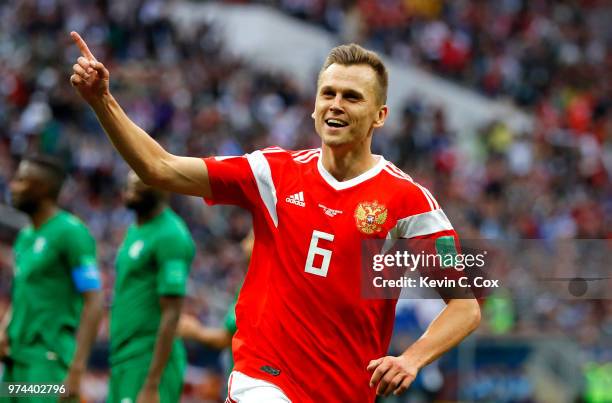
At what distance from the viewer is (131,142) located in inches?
217

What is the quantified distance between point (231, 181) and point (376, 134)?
17.7 m

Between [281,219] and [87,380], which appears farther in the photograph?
[87,380]

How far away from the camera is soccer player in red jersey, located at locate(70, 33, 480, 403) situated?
579 centimetres

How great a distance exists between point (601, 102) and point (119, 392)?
2072cm

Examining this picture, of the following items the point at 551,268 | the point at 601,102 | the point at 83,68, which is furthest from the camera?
the point at 601,102

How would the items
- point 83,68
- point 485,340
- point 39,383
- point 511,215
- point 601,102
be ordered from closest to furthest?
1. point 83,68
2. point 39,383
3. point 485,340
4. point 511,215
5. point 601,102

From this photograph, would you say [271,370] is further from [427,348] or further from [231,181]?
[231,181]

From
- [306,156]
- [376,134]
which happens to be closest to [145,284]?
[306,156]

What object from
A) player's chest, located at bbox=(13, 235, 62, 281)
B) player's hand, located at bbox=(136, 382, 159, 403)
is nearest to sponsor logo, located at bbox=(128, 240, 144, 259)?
player's chest, located at bbox=(13, 235, 62, 281)

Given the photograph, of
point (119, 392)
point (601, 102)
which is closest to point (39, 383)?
point (119, 392)

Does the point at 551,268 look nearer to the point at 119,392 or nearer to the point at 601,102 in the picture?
the point at 119,392

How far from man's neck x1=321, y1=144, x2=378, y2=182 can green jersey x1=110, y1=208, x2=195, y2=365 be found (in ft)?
9.36

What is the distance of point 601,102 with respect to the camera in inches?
1093

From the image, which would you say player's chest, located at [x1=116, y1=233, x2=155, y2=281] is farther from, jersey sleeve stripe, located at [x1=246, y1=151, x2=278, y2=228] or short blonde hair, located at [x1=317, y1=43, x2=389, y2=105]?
short blonde hair, located at [x1=317, y1=43, x2=389, y2=105]
